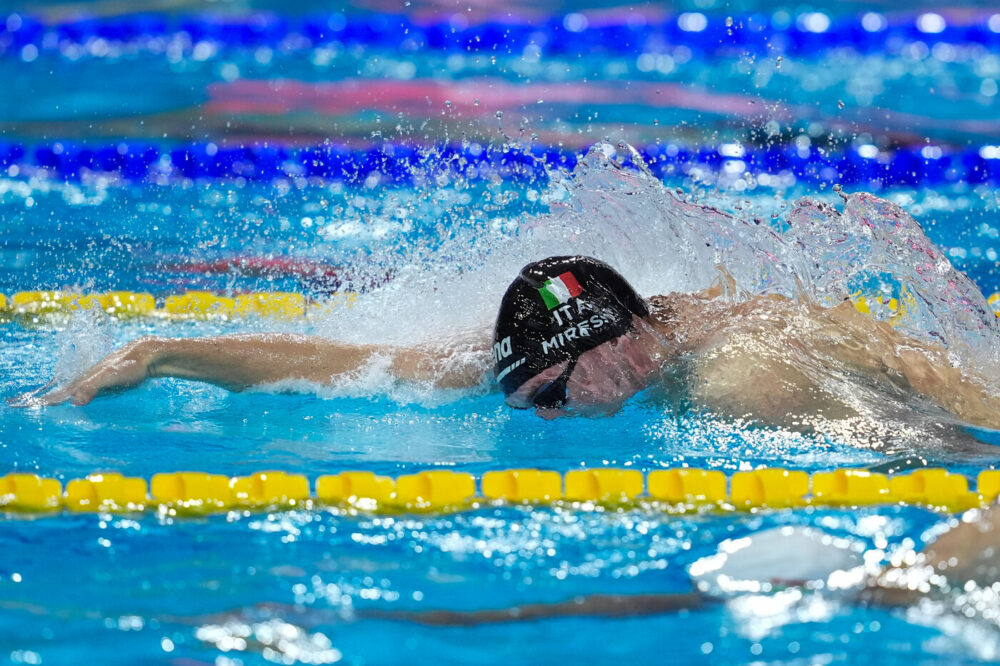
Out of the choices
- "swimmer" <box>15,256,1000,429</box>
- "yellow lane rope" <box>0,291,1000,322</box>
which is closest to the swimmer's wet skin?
"swimmer" <box>15,256,1000,429</box>

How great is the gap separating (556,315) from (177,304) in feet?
7.95

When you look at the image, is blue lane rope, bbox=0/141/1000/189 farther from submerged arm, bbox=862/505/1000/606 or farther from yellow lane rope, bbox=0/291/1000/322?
submerged arm, bbox=862/505/1000/606

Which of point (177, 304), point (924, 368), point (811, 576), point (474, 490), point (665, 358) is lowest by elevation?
point (811, 576)

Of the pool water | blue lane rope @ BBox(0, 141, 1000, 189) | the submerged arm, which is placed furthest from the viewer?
blue lane rope @ BBox(0, 141, 1000, 189)

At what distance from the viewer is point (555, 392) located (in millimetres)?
2670

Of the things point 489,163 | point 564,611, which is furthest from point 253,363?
point 489,163

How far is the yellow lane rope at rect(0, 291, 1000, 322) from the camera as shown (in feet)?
14.3

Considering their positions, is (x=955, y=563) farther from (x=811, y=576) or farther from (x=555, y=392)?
(x=555, y=392)

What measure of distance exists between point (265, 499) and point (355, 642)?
2.26ft

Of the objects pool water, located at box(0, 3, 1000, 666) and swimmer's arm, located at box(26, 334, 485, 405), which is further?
swimmer's arm, located at box(26, 334, 485, 405)

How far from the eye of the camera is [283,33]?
7289 mm

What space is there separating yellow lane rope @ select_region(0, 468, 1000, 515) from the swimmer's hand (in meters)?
0.30

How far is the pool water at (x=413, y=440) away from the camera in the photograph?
1.76 m

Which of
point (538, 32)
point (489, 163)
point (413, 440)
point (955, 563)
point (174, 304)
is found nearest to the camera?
point (955, 563)
